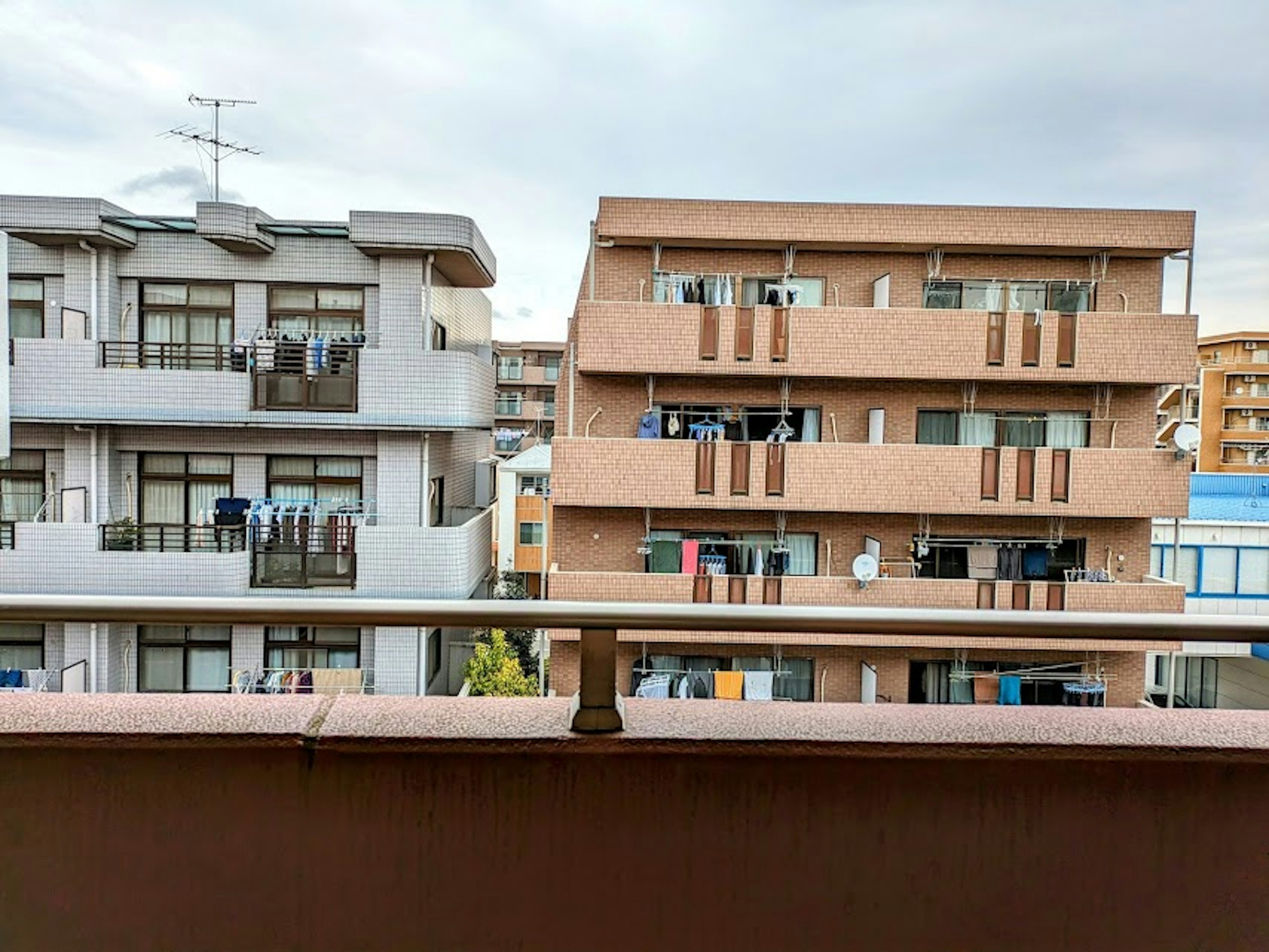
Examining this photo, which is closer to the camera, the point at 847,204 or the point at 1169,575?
the point at 847,204

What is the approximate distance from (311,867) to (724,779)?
1.56 ft

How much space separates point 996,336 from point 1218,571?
3.30 metres

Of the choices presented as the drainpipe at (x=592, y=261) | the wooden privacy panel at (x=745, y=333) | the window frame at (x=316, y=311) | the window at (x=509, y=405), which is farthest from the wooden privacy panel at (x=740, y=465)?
→ the window at (x=509, y=405)

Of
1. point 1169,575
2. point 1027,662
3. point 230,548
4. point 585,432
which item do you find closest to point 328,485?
point 230,548

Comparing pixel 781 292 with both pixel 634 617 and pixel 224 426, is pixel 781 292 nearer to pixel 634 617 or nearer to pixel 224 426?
pixel 224 426

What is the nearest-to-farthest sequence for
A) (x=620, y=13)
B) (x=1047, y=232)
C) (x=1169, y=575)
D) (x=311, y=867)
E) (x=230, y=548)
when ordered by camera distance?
(x=311, y=867)
(x=620, y=13)
(x=230, y=548)
(x=1047, y=232)
(x=1169, y=575)

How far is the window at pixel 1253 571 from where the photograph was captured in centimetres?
670

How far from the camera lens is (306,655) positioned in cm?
540

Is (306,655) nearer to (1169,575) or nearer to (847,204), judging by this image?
(847,204)

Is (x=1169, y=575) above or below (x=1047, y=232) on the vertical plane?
below

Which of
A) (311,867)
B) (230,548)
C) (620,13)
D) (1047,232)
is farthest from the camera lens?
(1047,232)

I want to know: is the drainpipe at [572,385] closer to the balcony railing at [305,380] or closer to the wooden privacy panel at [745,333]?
the wooden privacy panel at [745,333]

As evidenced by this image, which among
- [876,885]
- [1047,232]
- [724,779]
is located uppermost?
[1047,232]

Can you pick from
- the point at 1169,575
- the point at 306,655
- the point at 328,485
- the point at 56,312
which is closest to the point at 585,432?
the point at 328,485
